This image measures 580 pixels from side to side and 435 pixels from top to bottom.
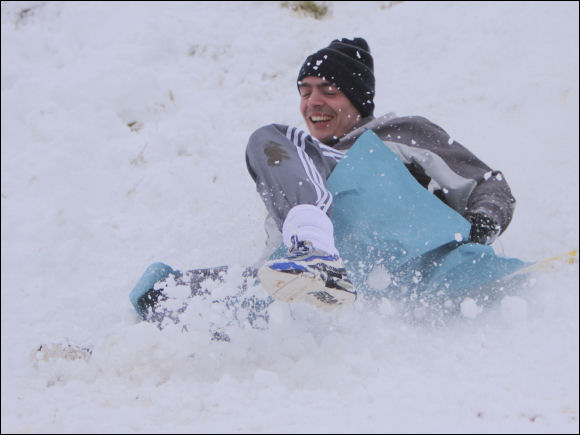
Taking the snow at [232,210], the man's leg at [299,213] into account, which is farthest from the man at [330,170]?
the snow at [232,210]

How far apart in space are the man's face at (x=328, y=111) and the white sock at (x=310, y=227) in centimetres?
101

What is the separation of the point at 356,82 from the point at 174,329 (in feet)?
4.65

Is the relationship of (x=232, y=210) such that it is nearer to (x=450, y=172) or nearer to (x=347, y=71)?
(x=347, y=71)

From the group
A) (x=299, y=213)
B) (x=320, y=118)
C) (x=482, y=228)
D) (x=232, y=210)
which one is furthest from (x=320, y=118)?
(x=299, y=213)

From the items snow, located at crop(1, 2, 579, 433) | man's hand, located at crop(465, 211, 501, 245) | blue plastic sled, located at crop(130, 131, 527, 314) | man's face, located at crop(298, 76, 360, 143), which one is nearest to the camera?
snow, located at crop(1, 2, 579, 433)

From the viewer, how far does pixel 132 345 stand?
1.43 metres

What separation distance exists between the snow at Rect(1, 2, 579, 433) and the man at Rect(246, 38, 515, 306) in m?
0.26

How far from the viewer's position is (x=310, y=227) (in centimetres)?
135

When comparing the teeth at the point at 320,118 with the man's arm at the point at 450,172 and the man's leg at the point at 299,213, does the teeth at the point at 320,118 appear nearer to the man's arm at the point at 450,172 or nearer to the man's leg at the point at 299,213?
the man's arm at the point at 450,172

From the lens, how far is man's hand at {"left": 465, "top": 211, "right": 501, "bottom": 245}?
1.80 m

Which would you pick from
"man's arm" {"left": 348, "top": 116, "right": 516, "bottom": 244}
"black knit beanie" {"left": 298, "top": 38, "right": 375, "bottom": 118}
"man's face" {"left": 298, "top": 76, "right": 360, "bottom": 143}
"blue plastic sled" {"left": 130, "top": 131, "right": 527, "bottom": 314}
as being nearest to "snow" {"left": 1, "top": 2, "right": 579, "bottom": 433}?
"blue plastic sled" {"left": 130, "top": 131, "right": 527, "bottom": 314}

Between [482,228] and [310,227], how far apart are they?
75cm

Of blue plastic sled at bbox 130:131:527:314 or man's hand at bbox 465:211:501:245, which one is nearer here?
blue plastic sled at bbox 130:131:527:314

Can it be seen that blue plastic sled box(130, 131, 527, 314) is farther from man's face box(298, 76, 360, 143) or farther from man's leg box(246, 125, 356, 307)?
man's face box(298, 76, 360, 143)
